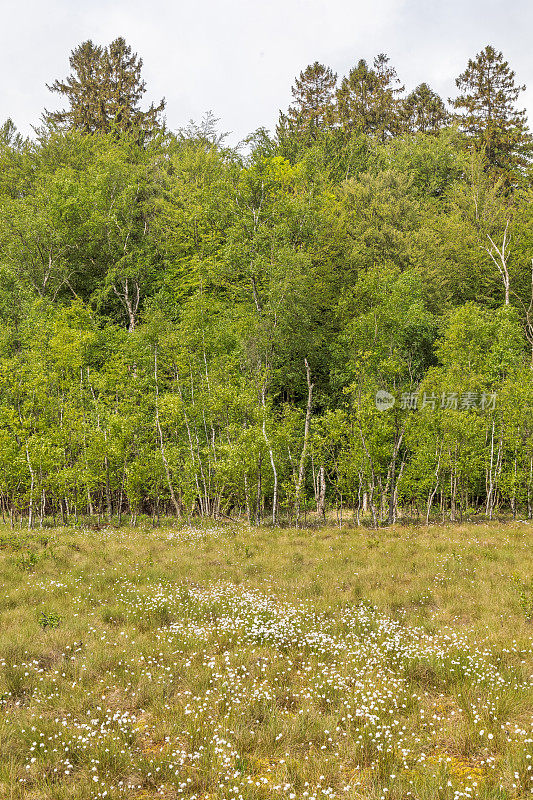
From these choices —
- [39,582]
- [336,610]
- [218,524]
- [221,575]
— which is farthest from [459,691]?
[218,524]

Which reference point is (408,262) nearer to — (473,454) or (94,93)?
(473,454)

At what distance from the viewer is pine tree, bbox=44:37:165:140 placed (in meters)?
49.1

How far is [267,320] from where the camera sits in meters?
26.8

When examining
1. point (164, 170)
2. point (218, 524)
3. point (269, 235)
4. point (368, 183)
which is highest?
point (164, 170)

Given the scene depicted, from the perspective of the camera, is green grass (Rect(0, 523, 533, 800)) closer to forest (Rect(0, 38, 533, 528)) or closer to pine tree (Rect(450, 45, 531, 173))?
forest (Rect(0, 38, 533, 528))

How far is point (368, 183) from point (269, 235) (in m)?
14.0

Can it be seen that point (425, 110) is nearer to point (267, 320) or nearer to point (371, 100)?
point (371, 100)

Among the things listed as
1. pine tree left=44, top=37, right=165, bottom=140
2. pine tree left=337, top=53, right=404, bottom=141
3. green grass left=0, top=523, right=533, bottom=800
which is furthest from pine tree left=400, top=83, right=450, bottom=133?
green grass left=0, top=523, right=533, bottom=800

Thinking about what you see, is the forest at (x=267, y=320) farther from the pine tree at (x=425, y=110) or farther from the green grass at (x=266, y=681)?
the green grass at (x=266, y=681)

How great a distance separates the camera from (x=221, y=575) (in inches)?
518

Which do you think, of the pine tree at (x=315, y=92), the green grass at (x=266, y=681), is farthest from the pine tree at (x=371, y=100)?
the green grass at (x=266, y=681)

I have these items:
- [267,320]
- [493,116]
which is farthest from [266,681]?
[493,116]

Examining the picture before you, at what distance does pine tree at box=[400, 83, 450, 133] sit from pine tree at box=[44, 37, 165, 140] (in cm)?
2813

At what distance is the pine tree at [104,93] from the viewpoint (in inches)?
1933
